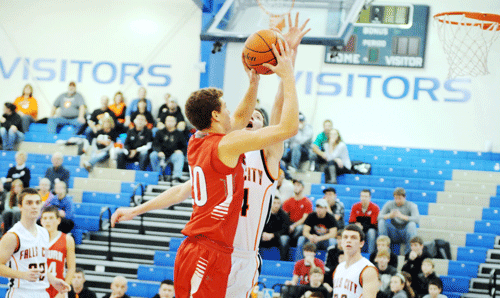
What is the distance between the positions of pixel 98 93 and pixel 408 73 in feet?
26.2

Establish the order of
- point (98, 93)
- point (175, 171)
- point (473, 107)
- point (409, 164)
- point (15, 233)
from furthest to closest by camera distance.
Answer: point (98, 93), point (473, 107), point (409, 164), point (175, 171), point (15, 233)

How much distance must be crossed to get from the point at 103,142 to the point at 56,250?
6.86 meters

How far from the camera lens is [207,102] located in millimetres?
3619

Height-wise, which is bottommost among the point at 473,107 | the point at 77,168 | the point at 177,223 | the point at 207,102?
the point at 177,223

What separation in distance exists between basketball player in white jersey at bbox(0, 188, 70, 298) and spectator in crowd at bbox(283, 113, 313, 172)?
7.13 m

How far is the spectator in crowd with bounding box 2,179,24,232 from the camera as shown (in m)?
10.5

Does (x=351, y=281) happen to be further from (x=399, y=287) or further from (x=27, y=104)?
(x=27, y=104)

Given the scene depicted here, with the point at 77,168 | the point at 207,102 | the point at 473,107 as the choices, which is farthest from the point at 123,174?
the point at 207,102

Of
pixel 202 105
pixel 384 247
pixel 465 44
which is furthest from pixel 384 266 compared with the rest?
pixel 465 44

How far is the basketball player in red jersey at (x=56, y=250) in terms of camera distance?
6512 millimetres

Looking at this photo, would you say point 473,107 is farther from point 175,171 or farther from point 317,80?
point 175,171

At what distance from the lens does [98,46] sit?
662 inches

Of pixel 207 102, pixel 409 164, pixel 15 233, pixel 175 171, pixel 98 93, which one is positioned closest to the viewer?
pixel 207 102

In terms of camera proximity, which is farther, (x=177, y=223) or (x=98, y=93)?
(x=98, y=93)
